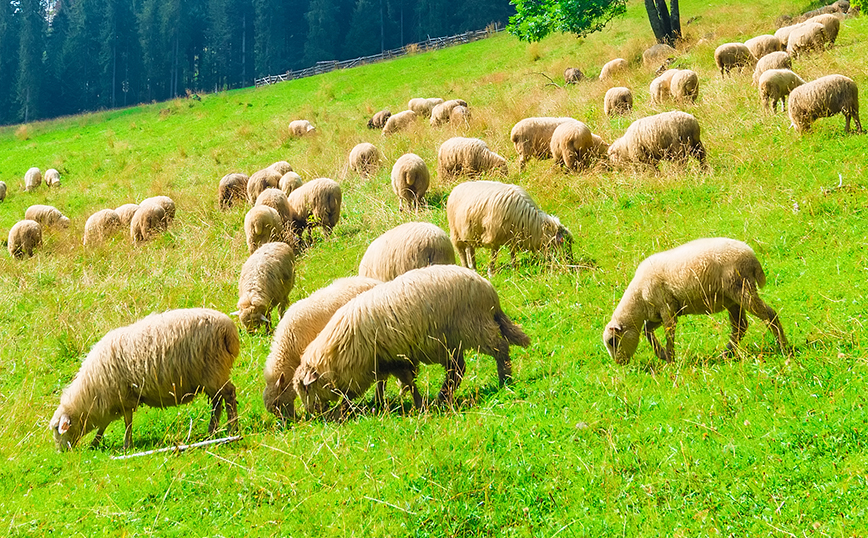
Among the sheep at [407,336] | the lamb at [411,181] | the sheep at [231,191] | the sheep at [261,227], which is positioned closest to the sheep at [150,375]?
the sheep at [407,336]

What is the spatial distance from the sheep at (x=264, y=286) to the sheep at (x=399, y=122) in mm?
13994

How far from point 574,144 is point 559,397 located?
25.8ft

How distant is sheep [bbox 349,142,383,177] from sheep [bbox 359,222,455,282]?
28.4 feet

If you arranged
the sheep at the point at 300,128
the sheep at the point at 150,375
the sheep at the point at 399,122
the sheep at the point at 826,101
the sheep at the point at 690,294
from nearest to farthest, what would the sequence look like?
the sheep at the point at 690,294, the sheep at the point at 150,375, the sheep at the point at 826,101, the sheep at the point at 399,122, the sheep at the point at 300,128

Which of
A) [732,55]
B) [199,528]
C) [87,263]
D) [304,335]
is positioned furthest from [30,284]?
[732,55]

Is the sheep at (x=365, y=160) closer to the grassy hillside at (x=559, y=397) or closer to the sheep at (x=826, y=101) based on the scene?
the grassy hillside at (x=559, y=397)

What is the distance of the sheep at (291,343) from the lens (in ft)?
19.8

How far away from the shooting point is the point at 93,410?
6.04 metres

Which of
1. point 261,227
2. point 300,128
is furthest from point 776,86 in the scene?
point 300,128

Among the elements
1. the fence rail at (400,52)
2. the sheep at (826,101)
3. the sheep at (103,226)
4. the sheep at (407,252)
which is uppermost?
the fence rail at (400,52)

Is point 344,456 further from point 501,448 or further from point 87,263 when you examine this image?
point 87,263

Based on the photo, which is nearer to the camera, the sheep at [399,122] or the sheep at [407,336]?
the sheep at [407,336]

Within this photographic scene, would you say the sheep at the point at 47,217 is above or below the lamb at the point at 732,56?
below

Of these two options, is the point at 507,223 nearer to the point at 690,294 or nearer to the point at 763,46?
the point at 690,294
